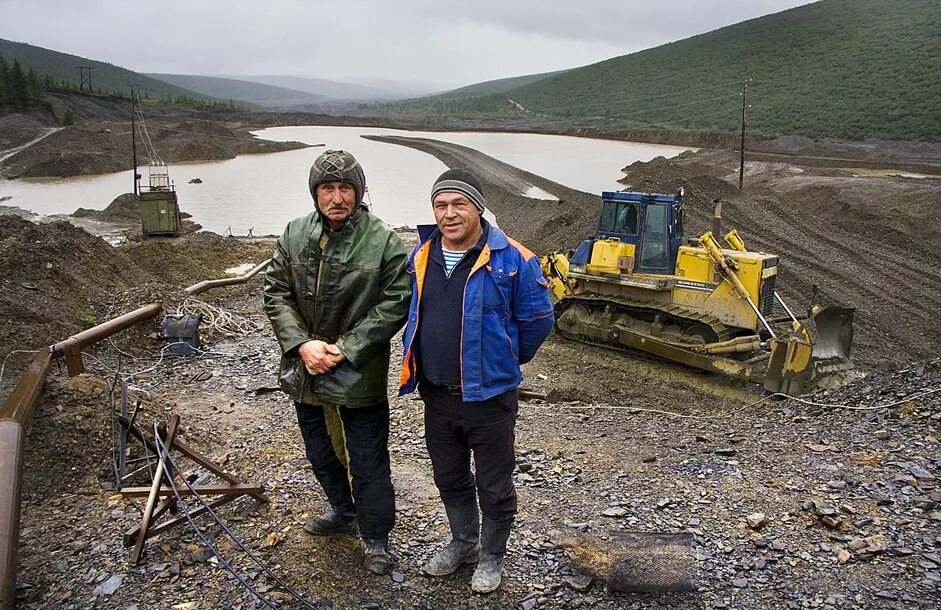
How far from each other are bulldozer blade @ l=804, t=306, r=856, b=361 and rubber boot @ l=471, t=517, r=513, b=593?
24.7 feet

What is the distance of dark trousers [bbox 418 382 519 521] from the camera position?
3.19 m

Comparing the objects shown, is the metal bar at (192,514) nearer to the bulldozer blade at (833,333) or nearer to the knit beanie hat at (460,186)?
the knit beanie hat at (460,186)

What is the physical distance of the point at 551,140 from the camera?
59531mm

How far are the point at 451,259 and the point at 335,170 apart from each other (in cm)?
65

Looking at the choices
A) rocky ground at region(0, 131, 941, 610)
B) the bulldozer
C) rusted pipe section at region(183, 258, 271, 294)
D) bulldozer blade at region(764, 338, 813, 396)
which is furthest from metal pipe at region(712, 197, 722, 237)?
rusted pipe section at region(183, 258, 271, 294)

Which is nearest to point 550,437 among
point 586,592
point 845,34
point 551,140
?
point 586,592

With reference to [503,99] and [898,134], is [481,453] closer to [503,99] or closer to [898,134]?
[898,134]

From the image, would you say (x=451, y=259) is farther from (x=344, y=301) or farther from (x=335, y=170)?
(x=335, y=170)

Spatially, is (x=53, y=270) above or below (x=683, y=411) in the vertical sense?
above

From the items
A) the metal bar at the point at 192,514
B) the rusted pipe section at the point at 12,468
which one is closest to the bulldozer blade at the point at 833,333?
the metal bar at the point at 192,514

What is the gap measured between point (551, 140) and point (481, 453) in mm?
58531

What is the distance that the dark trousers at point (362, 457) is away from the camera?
3.37 metres

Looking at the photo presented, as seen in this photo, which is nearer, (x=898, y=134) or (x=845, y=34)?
(x=898, y=134)

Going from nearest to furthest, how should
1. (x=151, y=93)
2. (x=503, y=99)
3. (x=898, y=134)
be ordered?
(x=898, y=134) → (x=503, y=99) → (x=151, y=93)
